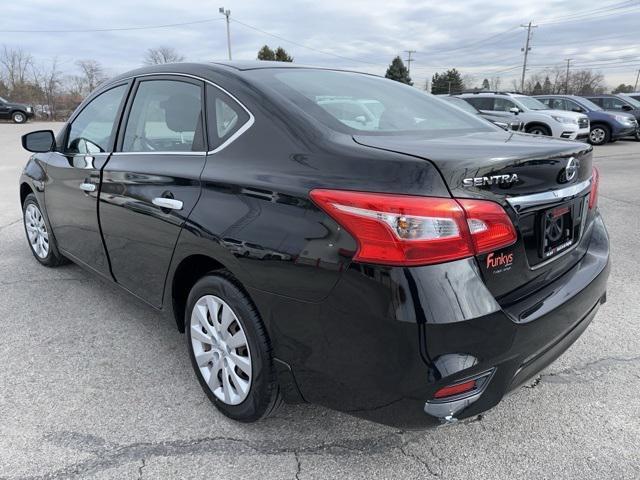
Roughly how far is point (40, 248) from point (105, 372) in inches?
88.2

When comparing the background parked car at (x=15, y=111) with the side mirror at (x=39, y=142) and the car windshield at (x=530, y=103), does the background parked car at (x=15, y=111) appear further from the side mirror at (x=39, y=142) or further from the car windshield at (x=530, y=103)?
the side mirror at (x=39, y=142)

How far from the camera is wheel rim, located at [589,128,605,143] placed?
16875 mm

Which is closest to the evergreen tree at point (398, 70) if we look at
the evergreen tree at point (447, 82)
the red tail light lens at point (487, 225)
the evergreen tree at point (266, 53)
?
the evergreen tree at point (447, 82)

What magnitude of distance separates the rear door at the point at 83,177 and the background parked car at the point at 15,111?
3134cm

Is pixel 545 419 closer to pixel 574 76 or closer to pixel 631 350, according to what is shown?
pixel 631 350

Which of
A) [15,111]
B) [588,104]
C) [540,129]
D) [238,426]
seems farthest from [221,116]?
[15,111]

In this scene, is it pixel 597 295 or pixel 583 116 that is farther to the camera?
pixel 583 116

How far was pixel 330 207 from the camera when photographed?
177cm

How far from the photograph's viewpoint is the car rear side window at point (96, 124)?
323cm

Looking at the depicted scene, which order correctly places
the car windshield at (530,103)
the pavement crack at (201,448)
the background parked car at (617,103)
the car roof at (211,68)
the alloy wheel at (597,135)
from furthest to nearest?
the background parked car at (617,103), the alloy wheel at (597,135), the car windshield at (530,103), the car roof at (211,68), the pavement crack at (201,448)

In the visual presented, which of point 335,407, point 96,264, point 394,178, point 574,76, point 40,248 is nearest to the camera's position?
point 394,178

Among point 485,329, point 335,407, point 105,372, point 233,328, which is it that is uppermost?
point 485,329

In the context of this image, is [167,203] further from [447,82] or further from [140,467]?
[447,82]

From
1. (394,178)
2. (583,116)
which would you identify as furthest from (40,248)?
(583,116)
